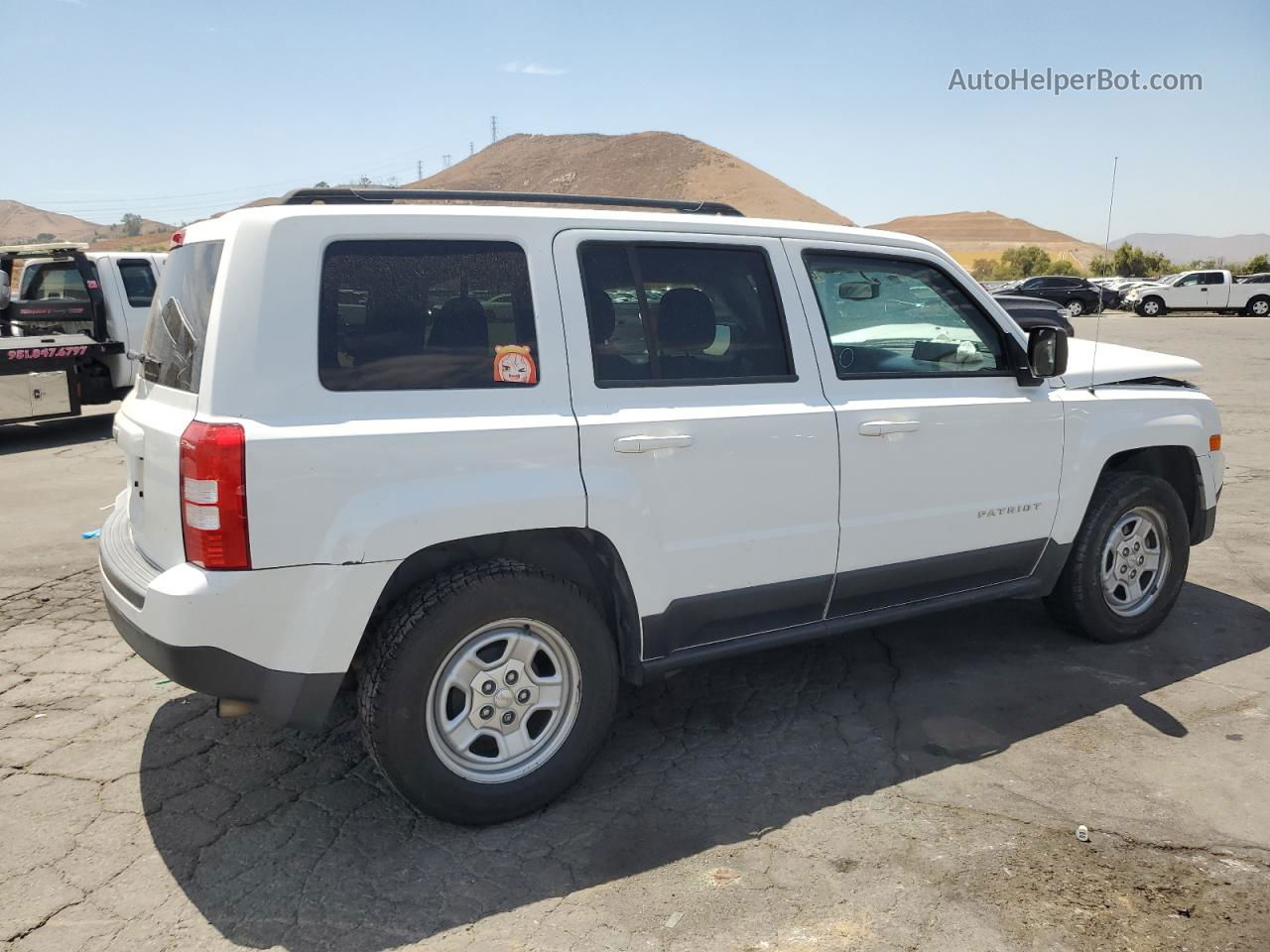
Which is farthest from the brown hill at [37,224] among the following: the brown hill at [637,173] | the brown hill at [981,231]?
the brown hill at [981,231]

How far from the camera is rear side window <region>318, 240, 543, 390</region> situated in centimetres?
298

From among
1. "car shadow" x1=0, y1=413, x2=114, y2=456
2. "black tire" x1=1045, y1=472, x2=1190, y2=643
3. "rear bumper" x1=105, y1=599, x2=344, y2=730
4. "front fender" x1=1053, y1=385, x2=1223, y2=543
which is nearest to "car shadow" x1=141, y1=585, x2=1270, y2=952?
"black tire" x1=1045, y1=472, x2=1190, y2=643

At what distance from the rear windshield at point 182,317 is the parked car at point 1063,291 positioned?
3501 cm

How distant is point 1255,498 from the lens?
303 inches

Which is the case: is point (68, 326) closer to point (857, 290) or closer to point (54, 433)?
point (54, 433)

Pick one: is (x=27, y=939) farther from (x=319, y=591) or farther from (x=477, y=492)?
(x=477, y=492)

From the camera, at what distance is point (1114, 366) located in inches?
182

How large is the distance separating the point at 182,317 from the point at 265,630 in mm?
1084

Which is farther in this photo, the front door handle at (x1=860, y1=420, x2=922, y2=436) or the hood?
the hood

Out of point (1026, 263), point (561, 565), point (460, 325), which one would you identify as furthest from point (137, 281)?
point (1026, 263)

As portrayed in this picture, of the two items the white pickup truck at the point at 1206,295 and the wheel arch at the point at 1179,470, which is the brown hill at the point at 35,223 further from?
the wheel arch at the point at 1179,470

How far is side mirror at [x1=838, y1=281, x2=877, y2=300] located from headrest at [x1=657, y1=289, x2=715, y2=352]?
0.64m

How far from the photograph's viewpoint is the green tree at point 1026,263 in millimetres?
67938

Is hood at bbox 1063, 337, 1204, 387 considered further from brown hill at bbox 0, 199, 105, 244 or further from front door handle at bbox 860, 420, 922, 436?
brown hill at bbox 0, 199, 105, 244
